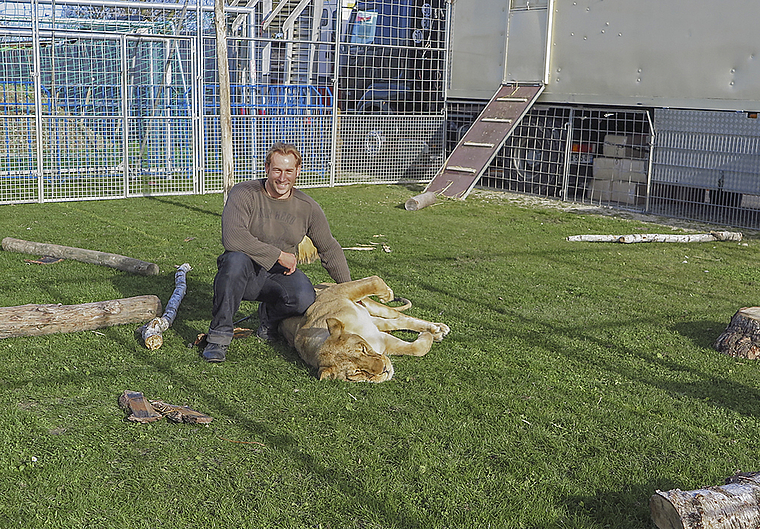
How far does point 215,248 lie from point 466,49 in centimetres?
885

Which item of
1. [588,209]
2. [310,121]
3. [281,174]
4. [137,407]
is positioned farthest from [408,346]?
[310,121]

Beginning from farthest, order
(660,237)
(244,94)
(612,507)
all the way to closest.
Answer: (244,94), (660,237), (612,507)

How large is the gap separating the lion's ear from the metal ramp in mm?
9317

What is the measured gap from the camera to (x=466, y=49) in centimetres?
1625

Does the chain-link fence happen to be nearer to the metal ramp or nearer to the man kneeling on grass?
the metal ramp

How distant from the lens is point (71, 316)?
19.1ft

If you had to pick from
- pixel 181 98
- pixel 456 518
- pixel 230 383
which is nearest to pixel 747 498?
pixel 456 518

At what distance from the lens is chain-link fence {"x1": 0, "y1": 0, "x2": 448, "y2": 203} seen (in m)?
14.1

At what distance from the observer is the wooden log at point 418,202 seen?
13.0m

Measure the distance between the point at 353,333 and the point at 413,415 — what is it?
80 centimetres

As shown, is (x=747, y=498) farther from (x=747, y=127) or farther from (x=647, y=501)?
(x=747, y=127)

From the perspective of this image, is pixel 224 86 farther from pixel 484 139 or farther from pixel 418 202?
pixel 484 139

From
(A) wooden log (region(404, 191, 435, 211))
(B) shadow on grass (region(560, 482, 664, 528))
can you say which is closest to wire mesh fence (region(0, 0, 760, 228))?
(A) wooden log (region(404, 191, 435, 211))

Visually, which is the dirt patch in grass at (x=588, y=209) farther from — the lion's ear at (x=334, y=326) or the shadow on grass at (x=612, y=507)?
the shadow on grass at (x=612, y=507)
